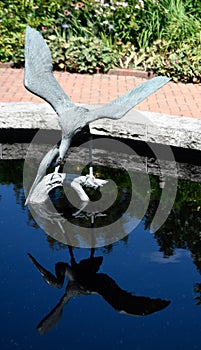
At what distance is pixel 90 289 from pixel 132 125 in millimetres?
2215

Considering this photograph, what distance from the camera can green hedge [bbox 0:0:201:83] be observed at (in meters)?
8.28

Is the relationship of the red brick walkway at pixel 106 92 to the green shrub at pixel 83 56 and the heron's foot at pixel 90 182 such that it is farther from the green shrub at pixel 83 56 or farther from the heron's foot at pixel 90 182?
the heron's foot at pixel 90 182

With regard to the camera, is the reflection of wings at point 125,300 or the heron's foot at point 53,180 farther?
the heron's foot at point 53,180

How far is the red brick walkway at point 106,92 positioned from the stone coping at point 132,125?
80cm

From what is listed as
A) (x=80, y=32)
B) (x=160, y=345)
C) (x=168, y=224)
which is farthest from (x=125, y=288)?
(x=80, y=32)

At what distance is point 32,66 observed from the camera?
15.4 feet

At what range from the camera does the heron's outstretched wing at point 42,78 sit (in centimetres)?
461

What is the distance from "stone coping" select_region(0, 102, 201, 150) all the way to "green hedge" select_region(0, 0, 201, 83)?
6.88ft

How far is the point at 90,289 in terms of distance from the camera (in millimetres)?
4094

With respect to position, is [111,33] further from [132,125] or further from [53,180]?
[53,180]

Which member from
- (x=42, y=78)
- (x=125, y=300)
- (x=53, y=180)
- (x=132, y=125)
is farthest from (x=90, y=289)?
(x=132, y=125)

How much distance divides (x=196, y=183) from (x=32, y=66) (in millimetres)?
1746

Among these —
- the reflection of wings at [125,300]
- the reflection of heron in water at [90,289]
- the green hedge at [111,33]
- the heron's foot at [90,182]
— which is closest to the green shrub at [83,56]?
the green hedge at [111,33]

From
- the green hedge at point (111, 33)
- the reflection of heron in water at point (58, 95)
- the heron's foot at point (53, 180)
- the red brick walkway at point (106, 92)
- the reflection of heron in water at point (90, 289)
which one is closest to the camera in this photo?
the reflection of heron in water at point (90, 289)
